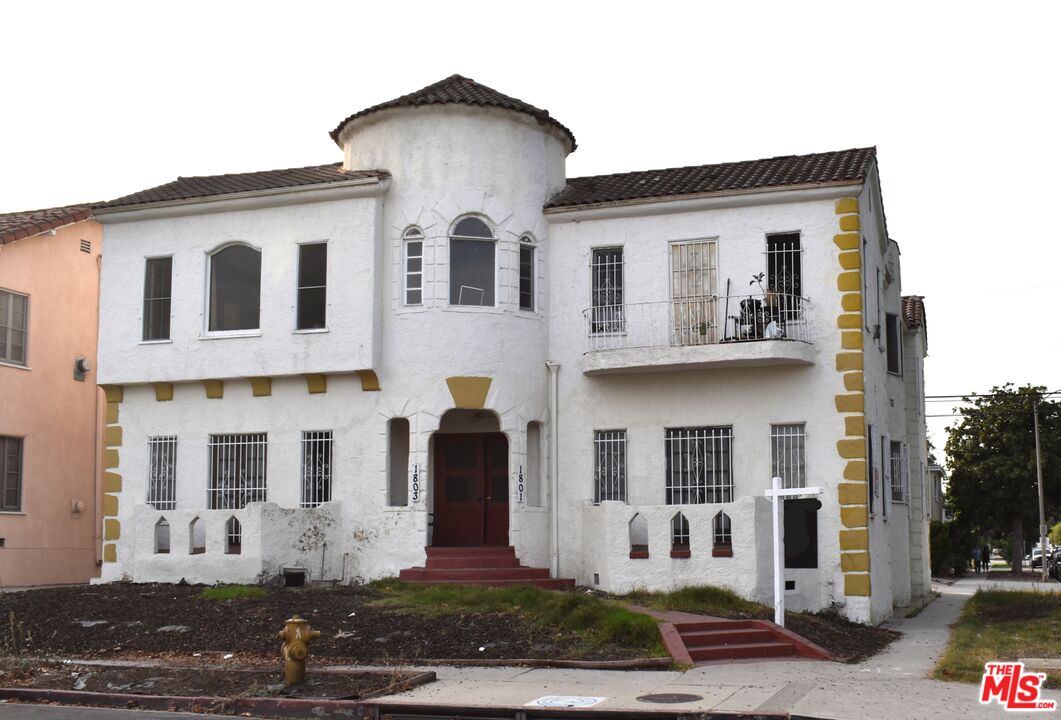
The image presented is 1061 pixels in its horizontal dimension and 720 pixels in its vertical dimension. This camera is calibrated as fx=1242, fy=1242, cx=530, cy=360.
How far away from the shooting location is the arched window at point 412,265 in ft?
71.7

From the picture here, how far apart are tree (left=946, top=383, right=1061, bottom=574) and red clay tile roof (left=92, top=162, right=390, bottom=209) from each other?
1192 inches

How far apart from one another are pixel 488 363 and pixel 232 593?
5771 millimetres

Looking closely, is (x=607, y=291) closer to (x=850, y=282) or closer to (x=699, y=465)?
(x=699, y=465)

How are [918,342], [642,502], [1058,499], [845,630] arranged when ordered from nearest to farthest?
[845,630] → [642,502] → [918,342] → [1058,499]

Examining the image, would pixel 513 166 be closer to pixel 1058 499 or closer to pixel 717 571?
pixel 717 571

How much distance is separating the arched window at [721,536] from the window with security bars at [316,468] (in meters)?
6.86

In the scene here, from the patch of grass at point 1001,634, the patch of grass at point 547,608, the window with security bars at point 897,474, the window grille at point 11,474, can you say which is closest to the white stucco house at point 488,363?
the window with security bars at point 897,474

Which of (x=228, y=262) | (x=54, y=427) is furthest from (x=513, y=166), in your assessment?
(x=54, y=427)

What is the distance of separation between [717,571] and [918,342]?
1288 centimetres

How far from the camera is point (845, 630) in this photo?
18.1 meters

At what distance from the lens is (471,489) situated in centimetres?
2266

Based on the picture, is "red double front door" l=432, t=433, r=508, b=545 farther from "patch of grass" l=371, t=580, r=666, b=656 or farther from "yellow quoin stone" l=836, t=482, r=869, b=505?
"yellow quoin stone" l=836, t=482, r=869, b=505

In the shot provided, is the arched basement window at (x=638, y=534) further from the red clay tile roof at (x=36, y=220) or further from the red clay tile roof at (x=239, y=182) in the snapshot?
the red clay tile roof at (x=36, y=220)

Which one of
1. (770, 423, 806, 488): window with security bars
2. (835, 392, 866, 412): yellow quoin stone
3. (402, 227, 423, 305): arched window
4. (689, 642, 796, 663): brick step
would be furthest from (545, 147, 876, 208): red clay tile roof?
(689, 642, 796, 663): brick step
